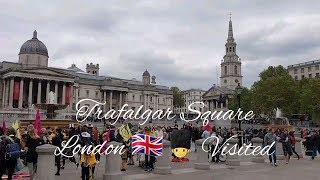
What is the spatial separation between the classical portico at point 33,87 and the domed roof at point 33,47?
6.24 metres

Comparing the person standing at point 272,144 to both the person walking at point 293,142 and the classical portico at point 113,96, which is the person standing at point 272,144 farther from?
the classical portico at point 113,96

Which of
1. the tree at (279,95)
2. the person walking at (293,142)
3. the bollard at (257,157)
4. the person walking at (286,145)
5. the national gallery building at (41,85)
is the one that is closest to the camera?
the bollard at (257,157)

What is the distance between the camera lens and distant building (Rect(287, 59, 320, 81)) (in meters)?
114

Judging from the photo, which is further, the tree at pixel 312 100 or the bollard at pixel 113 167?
the tree at pixel 312 100

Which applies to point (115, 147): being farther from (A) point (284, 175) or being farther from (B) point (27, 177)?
(A) point (284, 175)

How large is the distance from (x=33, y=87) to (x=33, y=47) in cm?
935

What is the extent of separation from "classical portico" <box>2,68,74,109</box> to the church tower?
227 feet

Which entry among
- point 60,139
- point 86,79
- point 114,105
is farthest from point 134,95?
point 60,139

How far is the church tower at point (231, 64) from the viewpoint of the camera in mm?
140375

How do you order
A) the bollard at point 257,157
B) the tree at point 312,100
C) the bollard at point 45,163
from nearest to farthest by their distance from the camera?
the bollard at point 45,163 < the bollard at point 257,157 < the tree at point 312,100

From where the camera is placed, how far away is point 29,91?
82.5m

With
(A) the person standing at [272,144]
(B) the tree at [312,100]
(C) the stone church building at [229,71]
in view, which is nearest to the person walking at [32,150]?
(A) the person standing at [272,144]

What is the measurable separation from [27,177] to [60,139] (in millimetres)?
2441

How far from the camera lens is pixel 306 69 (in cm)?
11712
